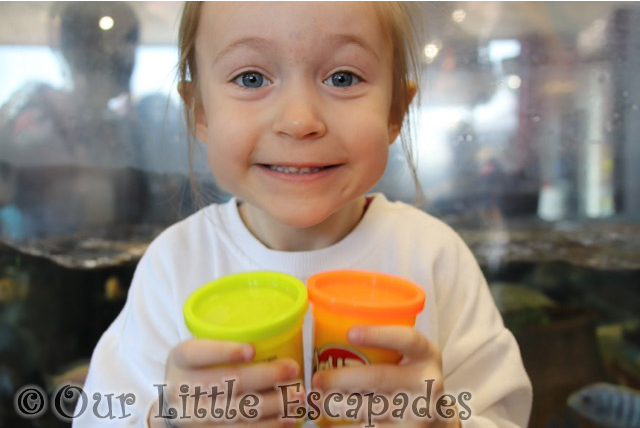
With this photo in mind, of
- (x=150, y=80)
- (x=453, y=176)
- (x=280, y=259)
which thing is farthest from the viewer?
(x=453, y=176)

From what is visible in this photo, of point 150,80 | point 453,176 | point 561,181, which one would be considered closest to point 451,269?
point 453,176

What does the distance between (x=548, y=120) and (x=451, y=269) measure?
31.5 inches

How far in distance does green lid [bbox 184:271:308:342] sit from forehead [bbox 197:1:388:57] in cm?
29

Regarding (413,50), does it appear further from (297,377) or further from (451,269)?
(297,377)

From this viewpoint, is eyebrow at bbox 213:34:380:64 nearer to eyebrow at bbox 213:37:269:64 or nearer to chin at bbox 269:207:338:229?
eyebrow at bbox 213:37:269:64

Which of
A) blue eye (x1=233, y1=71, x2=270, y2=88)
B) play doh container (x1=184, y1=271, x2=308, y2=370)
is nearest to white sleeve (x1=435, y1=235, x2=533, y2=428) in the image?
play doh container (x1=184, y1=271, x2=308, y2=370)

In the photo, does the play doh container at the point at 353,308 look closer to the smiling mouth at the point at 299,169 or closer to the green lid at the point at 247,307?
the green lid at the point at 247,307

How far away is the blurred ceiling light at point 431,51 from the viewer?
1228 mm

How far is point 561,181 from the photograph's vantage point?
1.37 metres

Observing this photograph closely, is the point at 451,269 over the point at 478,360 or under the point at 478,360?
over

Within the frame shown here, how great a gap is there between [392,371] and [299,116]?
1.03 ft

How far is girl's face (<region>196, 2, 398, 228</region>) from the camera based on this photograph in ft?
1.89
